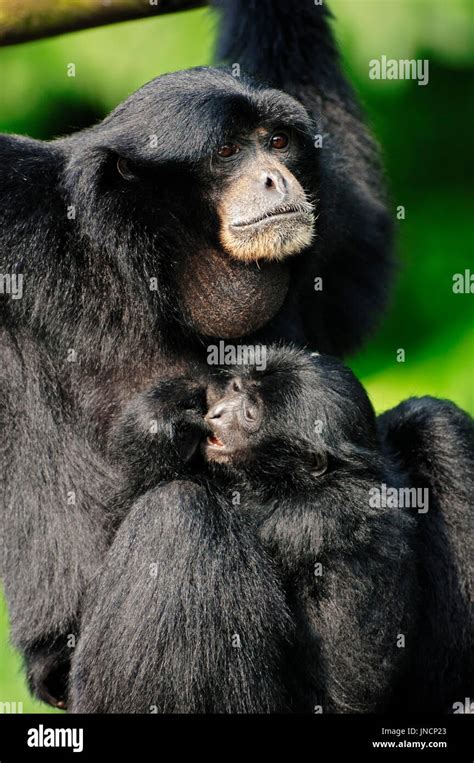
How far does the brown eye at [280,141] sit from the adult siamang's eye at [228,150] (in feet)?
0.62

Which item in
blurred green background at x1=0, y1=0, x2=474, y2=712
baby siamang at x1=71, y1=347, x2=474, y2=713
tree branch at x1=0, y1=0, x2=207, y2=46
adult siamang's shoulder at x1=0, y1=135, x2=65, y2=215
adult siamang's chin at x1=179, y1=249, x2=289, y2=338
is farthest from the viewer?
blurred green background at x1=0, y1=0, x2=474, y2=712

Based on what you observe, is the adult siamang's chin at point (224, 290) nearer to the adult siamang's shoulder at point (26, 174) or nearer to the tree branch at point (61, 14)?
the adult siamang's shoulder at point (26, 174)

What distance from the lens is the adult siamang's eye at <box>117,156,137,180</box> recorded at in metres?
5.20

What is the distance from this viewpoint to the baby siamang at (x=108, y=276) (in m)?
5.13

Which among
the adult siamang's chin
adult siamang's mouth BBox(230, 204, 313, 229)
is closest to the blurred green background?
the adult siamang's chin

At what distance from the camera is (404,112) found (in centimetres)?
991

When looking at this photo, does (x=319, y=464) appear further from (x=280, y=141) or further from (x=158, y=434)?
(x=280, y=141)

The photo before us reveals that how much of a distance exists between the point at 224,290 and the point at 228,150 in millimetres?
669

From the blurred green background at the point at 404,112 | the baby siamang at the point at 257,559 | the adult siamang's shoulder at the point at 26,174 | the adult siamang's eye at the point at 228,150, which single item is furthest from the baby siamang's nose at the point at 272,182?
the blurred green background at the point at 404,112

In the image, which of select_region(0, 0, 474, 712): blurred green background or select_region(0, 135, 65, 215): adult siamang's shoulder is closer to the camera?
Answer: select_region(0, 135, 65, 215): adult siamang's shoulder

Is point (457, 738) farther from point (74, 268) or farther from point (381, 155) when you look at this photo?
point (381, 155)

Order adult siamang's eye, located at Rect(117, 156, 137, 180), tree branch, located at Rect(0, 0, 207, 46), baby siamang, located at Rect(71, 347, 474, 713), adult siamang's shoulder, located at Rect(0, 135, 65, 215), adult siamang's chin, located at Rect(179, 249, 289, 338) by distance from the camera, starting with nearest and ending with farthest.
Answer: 1. baby siamang, located at Rect(71, 347, 474, 713)
2. adult siamang's shoulder, located at Rect(0, 135, 65, 215)
3. adult siamang's eye, located at Rect(117, 156, 137, 180)
4. adult siamang's chin, located at Rect(179, 249, 289, 338)
5. tree branch, located at Rect(0, 0, 207, 46)

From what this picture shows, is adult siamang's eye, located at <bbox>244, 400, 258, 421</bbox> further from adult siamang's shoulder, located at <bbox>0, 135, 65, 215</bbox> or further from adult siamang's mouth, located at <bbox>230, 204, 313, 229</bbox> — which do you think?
adult siamang's shoulder, located at <bbox>0, 135, 65, 215</bbox>

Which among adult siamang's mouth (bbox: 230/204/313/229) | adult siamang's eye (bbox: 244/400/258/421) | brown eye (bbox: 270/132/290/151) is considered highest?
brown eye (bbox: 270/132/290/151)
